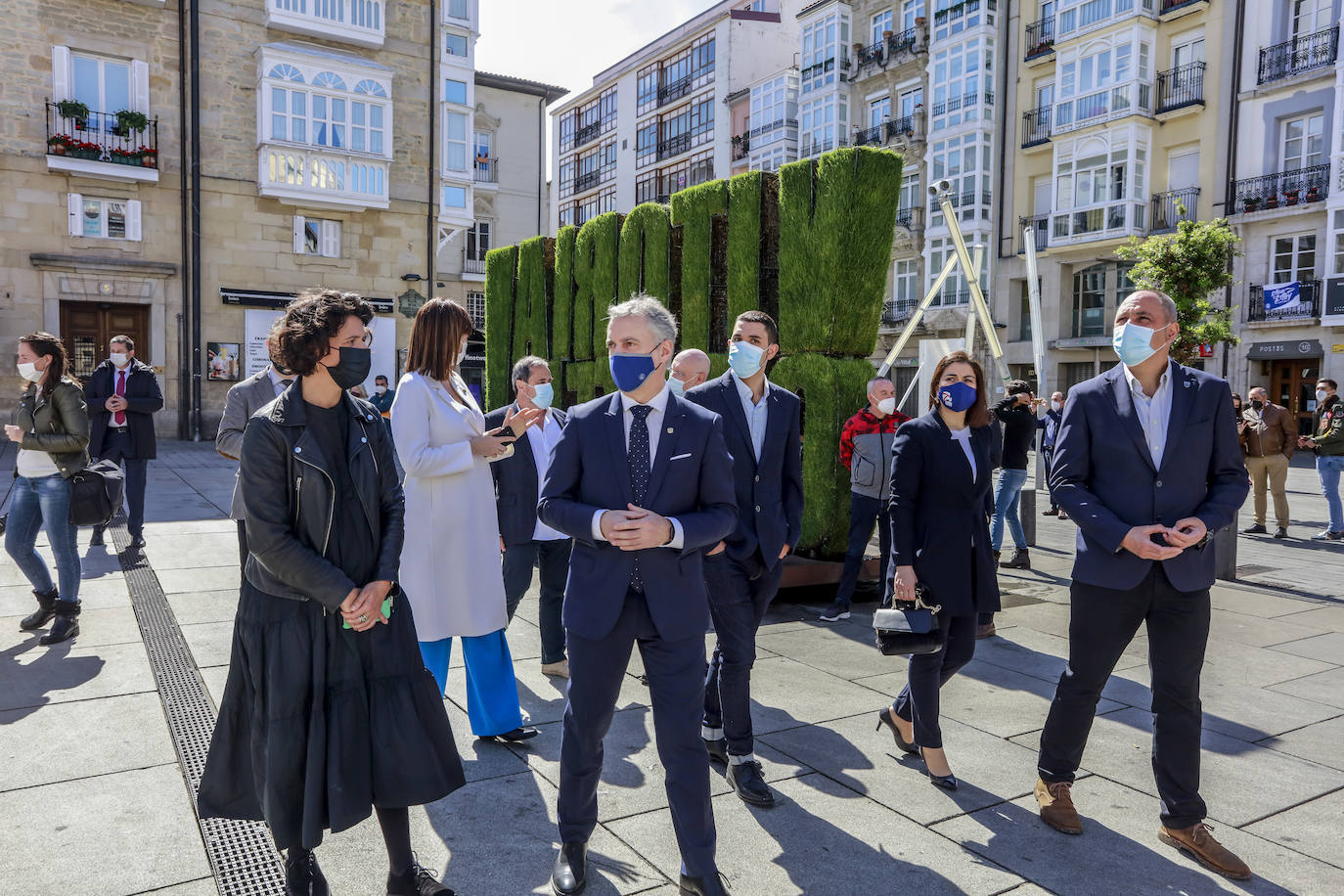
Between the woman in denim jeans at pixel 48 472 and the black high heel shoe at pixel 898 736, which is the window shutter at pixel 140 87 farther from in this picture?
Result: the black high heel shoe at pixel 898 736

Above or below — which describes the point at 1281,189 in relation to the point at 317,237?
above

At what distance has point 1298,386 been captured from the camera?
27.3 m

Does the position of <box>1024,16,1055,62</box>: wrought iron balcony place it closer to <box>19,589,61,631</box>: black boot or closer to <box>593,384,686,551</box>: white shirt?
<box>19,589,61,631</box>: black boot

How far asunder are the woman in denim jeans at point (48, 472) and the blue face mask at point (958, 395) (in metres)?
5.18

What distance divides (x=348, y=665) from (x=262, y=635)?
272mm

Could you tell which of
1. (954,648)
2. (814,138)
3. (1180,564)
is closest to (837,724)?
(954,648)

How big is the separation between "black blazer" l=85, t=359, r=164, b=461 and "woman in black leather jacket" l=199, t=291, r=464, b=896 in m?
7.24

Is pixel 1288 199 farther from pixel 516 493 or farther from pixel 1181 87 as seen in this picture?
pixel 516 493

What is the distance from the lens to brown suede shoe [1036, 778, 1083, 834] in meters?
3.61

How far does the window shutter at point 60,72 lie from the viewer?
23172mm

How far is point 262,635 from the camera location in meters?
2.85

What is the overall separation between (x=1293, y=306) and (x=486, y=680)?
2921 cm

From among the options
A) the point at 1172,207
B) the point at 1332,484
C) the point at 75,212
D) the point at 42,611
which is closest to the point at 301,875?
the point at 42,611

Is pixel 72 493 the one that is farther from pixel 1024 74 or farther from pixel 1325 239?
pixel 1024 74
